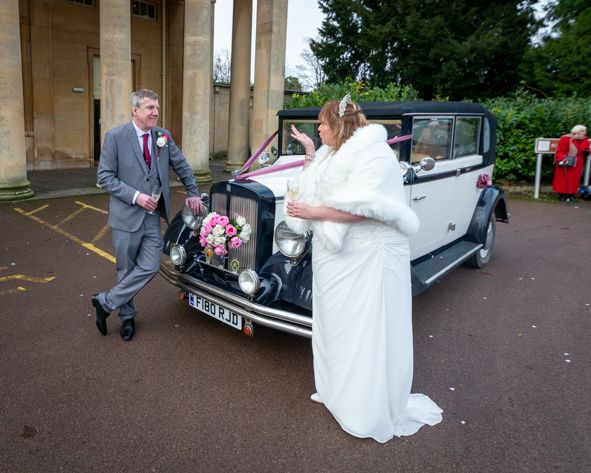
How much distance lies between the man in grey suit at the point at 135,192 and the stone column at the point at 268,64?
37.1ft

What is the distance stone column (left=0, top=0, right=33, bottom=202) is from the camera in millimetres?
9344

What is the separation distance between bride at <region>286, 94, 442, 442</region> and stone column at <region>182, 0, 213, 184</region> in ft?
34.1

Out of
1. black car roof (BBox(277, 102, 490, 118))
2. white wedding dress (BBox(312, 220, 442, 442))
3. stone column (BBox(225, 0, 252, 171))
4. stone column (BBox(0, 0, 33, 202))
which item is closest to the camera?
white wedding dress (BBox(312, 220, 442, 442))

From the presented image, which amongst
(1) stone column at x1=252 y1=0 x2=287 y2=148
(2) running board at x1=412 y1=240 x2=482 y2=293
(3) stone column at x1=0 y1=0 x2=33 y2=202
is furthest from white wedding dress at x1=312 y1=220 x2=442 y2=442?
(1) stone column at x1=252 y1=0 x2=287 y2=148

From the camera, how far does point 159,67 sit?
1805 cm

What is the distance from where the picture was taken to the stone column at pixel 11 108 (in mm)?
9344

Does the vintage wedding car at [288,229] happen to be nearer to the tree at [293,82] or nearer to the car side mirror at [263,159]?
the car side mirror at [263,159]

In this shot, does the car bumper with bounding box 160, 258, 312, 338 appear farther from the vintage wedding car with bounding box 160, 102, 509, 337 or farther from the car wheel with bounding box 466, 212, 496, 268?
the car wheel with bounding box 466, 212, 496, 268

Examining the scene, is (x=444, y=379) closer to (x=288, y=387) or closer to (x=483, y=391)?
(x=483, y=391)

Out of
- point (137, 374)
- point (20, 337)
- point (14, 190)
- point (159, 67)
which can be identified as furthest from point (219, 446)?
point (159, 67)

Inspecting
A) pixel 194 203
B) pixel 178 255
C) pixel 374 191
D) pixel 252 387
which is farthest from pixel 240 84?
pixel 374 191

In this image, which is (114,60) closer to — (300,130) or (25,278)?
(25,278)

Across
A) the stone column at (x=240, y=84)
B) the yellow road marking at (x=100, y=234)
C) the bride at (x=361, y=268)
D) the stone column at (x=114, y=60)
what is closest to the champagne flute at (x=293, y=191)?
the bride at (x=361, y=268)

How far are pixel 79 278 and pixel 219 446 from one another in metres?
3.71
